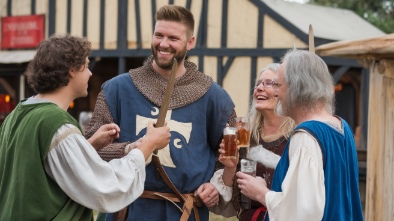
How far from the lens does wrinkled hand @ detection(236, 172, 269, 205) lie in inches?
121

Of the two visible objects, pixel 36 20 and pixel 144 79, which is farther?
pixel 36 20

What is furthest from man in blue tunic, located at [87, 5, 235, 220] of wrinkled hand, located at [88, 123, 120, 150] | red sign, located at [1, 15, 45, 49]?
red sign, located at [1, 15, 45, 49]

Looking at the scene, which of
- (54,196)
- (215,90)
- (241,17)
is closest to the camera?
(54,196)

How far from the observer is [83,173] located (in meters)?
2.69

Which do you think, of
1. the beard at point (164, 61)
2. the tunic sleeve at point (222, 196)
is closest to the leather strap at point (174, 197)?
the tunic sleeve at point (222, 196)

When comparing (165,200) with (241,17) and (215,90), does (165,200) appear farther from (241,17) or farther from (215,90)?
(241,17)

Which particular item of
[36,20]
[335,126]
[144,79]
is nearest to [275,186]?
[335,126]

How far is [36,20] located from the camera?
14570mm

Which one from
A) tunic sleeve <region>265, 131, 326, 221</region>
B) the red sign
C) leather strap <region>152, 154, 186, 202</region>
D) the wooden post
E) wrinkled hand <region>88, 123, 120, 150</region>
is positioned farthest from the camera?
the red sign

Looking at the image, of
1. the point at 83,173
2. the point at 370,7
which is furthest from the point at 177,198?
the point at 370,7

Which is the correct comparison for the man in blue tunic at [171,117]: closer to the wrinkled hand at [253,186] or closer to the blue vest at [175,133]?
the blue vest at [175,133]

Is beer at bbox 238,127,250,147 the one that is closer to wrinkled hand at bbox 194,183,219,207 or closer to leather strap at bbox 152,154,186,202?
wrinkled hand at bbox 194,183,219,207

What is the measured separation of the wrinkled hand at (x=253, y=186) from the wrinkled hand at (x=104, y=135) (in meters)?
0.56

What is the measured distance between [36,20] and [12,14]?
78 cm
